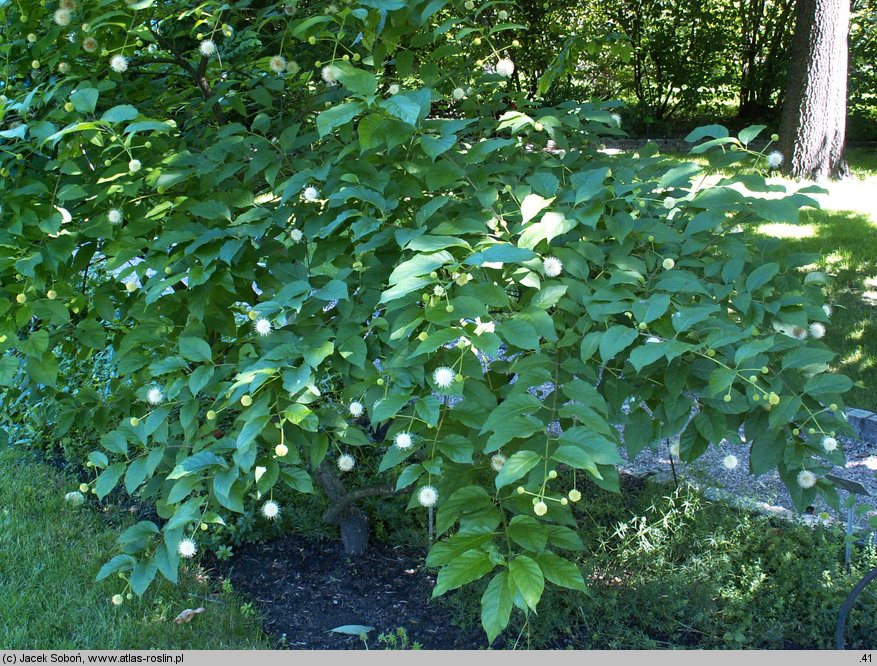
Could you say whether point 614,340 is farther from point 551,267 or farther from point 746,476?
point 746,476

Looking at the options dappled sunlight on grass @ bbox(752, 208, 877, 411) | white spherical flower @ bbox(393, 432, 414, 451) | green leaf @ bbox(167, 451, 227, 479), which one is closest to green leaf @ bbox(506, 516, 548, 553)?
white spherical flower @ bbox(393, 432, 414, 451)

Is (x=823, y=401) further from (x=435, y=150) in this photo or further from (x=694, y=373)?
(x=435, y=150)

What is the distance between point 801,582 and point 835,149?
706 centimetres

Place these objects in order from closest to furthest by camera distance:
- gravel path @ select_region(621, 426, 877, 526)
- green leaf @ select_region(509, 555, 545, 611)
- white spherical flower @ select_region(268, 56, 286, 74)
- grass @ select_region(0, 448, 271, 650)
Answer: green leaf @ select_region(509, 555, 545, 611) → white spherical flower @ select_region(268, 56, 286, 74) → grass @ select_region(0, 448, 271, 650) → gravel path @ select_region(621, 426, 877, 526)

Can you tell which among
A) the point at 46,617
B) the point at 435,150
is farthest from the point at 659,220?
the point at 46,617

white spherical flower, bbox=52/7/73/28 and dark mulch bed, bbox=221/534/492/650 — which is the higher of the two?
white spherical flower, bbox=52/7/73/28

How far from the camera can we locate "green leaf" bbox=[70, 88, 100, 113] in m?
1.92

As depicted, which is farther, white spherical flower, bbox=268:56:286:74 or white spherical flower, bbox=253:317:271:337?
white spherical flower, bbox=268:56:286:74

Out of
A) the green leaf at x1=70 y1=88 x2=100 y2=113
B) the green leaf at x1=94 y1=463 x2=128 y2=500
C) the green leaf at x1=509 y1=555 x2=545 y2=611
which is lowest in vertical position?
the green leaf at x1=94 y1=463 x2=128 y2=500

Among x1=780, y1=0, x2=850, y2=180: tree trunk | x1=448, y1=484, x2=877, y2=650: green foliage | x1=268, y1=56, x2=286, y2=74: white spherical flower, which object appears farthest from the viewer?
x1=780, y1=0, x2=850, y2=180: tree trunk

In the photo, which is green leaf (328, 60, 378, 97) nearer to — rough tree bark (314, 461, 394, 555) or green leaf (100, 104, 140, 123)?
green leaf (100, 104, 140, 123)

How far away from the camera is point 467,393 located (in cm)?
183

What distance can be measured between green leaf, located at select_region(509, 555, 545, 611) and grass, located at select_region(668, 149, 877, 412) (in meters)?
2.81

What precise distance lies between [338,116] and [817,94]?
26.4 ft
